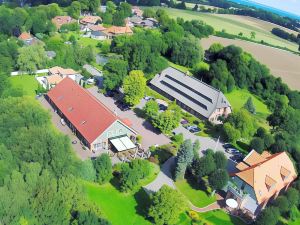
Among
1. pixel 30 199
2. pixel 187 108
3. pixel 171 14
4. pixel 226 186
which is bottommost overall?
pixel 171 14

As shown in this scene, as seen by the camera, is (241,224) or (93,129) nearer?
(241,224)

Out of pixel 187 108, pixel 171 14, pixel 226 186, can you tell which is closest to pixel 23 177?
pixel 226 186

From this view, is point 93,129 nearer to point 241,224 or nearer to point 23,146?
point 23,146

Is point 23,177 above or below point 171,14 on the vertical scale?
above

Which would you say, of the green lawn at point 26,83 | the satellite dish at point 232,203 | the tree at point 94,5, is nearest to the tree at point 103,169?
the satellite dish at point 232,203

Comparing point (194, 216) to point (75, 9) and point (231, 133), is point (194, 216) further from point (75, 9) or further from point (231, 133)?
point (75, 9)

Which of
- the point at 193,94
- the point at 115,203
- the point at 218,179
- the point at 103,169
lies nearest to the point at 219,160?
the point at 218,179

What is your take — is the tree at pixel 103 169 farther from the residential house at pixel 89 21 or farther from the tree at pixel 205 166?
the residential house at pixel 89 21

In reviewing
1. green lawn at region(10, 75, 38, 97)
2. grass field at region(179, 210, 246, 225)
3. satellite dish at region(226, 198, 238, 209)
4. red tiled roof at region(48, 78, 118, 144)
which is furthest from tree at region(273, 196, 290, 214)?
green lawn at region(10, 75, 38, 97)
